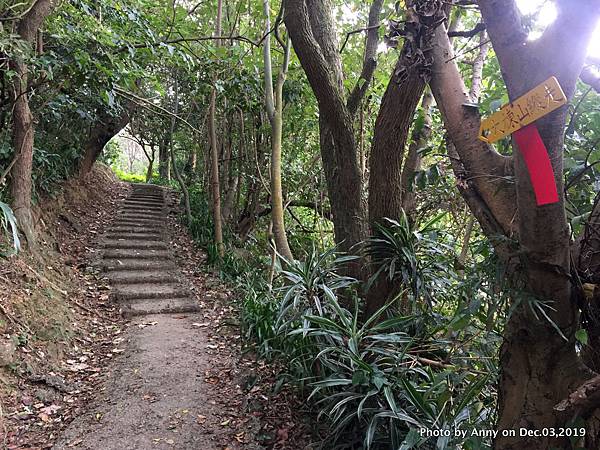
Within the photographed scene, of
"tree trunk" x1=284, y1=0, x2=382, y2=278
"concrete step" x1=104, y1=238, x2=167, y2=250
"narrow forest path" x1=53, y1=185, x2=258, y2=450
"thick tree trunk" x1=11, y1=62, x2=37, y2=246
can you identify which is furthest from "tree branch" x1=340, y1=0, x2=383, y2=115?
"concrete step" x1=104, y1=238, x2=167, y2=250

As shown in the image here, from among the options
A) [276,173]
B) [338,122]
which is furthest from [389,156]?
[276,173]

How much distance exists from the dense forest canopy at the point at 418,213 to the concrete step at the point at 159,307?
78 cm

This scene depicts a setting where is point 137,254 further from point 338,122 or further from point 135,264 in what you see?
point 338,122

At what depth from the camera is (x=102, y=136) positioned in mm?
9305

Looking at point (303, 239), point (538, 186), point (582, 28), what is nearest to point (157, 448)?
point (538, 186)

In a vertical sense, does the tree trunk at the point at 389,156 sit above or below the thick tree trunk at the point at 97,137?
below

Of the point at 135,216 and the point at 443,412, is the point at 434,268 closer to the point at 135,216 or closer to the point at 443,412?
the point at 443,412

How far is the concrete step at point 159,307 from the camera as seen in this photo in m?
5.20

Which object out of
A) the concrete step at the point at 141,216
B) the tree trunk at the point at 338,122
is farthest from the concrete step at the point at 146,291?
the tree trunk at the point at 338,122

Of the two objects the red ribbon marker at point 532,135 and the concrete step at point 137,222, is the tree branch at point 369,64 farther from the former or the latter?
the concrete step at point 137,222

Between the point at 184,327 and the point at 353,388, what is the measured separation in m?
3.00

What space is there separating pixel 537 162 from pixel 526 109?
0.17 meters

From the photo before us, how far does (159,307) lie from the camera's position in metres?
5.41

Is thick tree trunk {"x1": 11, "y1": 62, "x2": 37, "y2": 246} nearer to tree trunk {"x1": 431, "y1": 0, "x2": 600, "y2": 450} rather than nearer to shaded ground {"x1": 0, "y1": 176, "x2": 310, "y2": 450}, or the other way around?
shaded ground {"x1": 0, "y1": 176, "x2": 310, "y2": 450}
